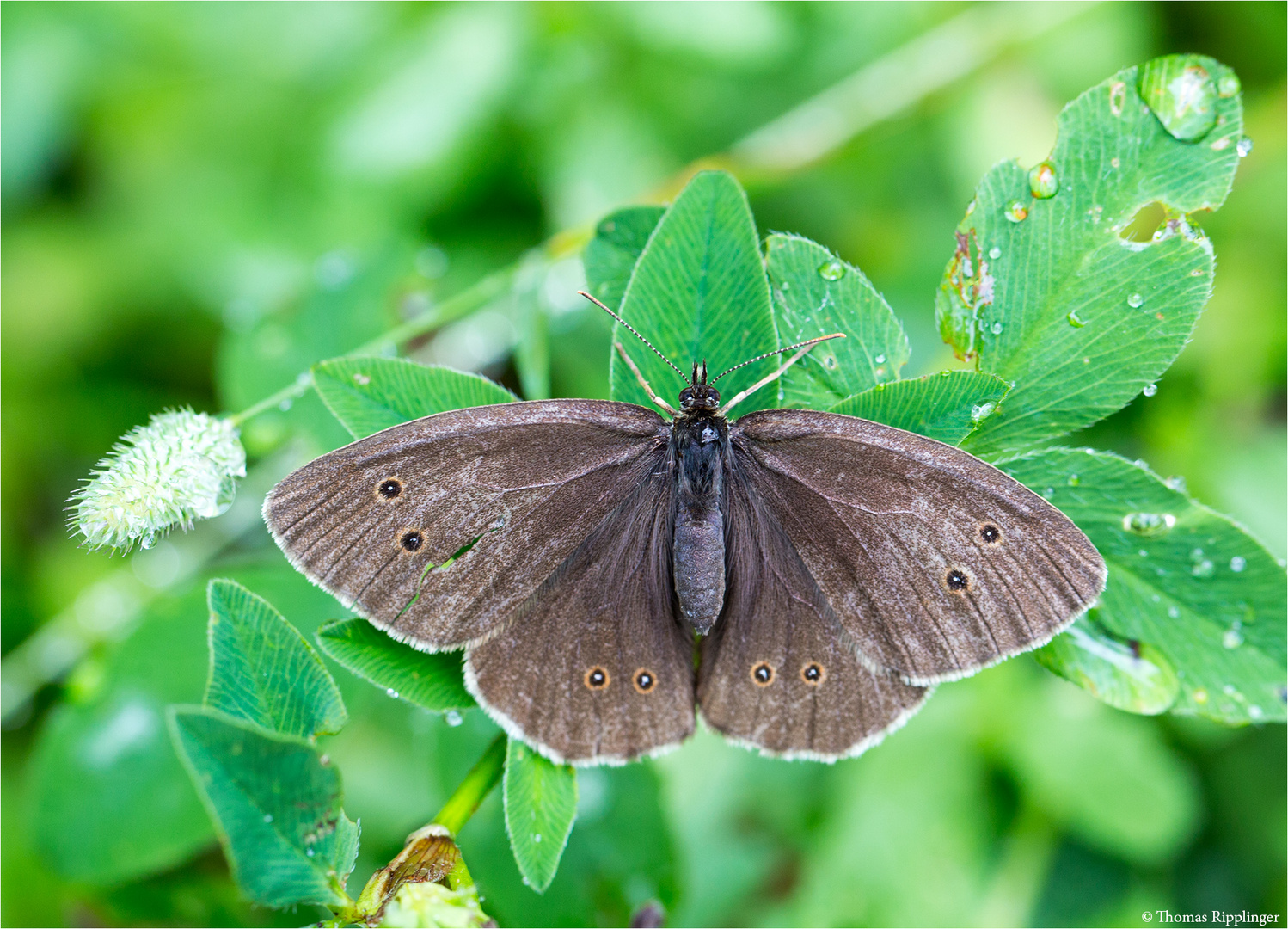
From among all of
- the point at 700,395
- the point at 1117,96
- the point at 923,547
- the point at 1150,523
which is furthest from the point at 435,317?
the point at 1150,523

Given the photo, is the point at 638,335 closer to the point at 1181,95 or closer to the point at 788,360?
the point at 788,360

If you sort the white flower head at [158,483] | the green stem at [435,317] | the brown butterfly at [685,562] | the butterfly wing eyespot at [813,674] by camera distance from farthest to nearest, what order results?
1. the green stem at [435,317]
2. the butterfly wing eyespot at [813,674]
3. the brown butterfly at [685,562]
4. the white flower head at [158,483]

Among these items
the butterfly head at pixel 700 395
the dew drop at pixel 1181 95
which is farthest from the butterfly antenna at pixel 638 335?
the dew drop at pixel 1181 95

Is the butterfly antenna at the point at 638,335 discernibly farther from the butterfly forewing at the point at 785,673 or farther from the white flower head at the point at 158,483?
the white flower head at the point at 158,483

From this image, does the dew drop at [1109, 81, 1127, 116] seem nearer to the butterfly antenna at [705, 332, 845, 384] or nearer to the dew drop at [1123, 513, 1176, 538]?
the butterfly antenna at [705, 332, 845, 384]

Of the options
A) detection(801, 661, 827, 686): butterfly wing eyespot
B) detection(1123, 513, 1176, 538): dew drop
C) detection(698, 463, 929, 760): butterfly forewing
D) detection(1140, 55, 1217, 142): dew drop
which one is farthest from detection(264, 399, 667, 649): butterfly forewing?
detection(1140, 55, 1217, 142): dew drop
